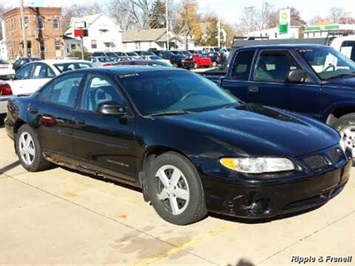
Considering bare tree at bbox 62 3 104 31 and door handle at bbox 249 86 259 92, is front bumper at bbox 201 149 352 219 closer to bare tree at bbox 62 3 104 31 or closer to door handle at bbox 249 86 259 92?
door handle at bbox 249 86 259 92

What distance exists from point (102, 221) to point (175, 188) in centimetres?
84

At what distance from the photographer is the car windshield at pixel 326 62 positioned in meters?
7.11

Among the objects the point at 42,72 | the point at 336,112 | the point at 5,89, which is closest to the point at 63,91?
the point at 336,112

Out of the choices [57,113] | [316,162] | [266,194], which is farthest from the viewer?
[57,113]

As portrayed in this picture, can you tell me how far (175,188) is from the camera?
4535 mm

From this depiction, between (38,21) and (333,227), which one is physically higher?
(38,21)

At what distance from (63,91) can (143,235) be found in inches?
99.2

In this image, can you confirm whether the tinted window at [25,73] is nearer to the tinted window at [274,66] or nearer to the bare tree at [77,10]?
the tinted window at [274,66]

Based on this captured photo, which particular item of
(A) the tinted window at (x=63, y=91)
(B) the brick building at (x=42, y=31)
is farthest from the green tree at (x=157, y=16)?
(A) the tinted window at (x=63, y=91)

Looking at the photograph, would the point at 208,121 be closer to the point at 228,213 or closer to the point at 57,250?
the point at 228,213

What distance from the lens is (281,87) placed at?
724 cm

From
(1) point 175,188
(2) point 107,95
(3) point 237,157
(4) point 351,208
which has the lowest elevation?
(4) point 351,208

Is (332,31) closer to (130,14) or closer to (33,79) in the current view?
(33,79)

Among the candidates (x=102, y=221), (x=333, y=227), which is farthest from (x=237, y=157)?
(x=102, y=221)
